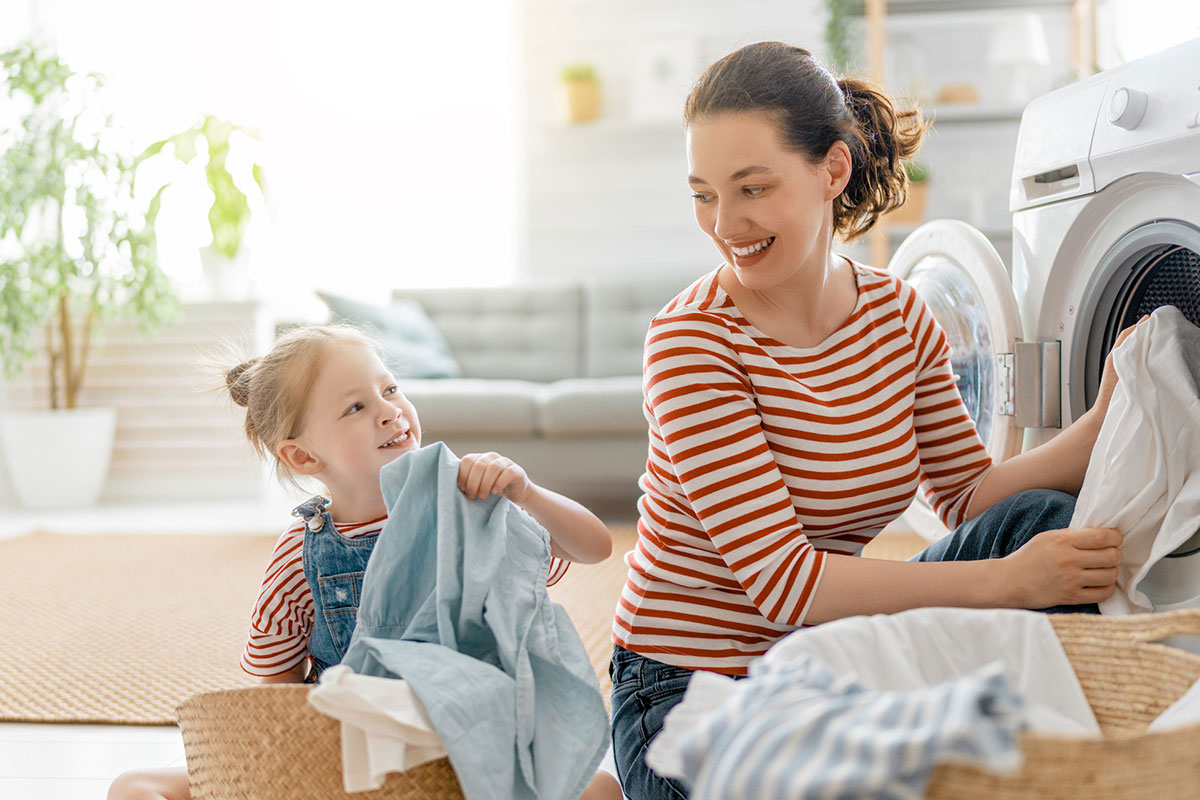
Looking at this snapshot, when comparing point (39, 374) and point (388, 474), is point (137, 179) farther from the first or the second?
point (388, 474)

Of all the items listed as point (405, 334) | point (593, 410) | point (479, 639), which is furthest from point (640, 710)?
point (405, 334)

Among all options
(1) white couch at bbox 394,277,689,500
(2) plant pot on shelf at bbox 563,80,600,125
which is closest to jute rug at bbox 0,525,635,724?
(1) white couch at bbox 394,277,689,500

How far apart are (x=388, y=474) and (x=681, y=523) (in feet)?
1.03

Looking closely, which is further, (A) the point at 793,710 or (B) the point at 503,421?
(B) the point at 503,421

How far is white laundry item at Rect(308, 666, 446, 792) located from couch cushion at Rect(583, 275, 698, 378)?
295 cm

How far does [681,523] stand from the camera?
46.1 inches

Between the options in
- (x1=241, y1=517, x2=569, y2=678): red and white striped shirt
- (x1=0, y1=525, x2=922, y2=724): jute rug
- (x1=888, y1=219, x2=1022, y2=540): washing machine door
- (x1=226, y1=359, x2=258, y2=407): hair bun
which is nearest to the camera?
(x1=241, y1=517, x2=569, y2=678): red and white striped shirt

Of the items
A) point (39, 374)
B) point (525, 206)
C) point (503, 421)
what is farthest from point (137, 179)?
point (503, 421)

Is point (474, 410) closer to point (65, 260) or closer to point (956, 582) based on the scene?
point (65, 260)

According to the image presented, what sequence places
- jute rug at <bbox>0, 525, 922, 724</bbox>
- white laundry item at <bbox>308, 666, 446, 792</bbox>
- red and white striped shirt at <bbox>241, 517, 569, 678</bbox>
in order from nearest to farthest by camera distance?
white laundry item at <bbox>308, 666, 446, 792</bbox>, red and white striped shirt at <bbox>241, 517, 569, 678</bbox>, jute rug at <bbox>0, 525, 922, 724</bbox>

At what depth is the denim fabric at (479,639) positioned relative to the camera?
936 mm

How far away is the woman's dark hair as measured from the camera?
1.14 metres

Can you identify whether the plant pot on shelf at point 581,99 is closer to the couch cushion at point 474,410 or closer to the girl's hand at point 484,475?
the couch cushion at point 474,410

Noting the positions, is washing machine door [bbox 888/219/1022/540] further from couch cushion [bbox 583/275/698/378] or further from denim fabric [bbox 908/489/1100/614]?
couch cushion [bbox 583/275/698/378]
